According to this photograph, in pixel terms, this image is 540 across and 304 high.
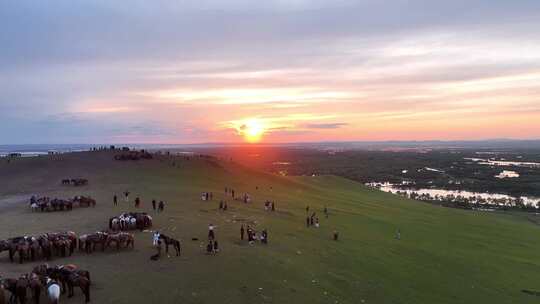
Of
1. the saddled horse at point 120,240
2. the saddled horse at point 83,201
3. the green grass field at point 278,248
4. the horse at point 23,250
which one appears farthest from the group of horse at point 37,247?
the saddled horse at point 83,201

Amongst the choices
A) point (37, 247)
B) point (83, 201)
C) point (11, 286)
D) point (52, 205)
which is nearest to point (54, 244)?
point (37, 247)

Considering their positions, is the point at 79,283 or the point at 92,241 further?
the point at 92,241

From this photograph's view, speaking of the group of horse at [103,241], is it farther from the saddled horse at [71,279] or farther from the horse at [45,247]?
the saddled horse at [71,279]

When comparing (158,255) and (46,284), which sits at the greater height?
(46,284)

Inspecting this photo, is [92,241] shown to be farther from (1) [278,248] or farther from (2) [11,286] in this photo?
(1) [278,248]

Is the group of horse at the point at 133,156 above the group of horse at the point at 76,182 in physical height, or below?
above

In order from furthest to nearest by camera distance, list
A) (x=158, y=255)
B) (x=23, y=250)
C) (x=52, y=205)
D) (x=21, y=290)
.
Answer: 1. (x=52, y=205)
2. (x=158, y=255)
3. (x=23, y=250)
4. (x=21, y=290)

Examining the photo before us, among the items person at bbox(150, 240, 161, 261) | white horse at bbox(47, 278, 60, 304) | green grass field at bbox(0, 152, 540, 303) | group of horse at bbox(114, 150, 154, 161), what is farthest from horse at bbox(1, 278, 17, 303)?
group of horse at bbox(114, 150, 154, 161)

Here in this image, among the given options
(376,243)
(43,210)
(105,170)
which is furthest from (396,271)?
(105,170)
